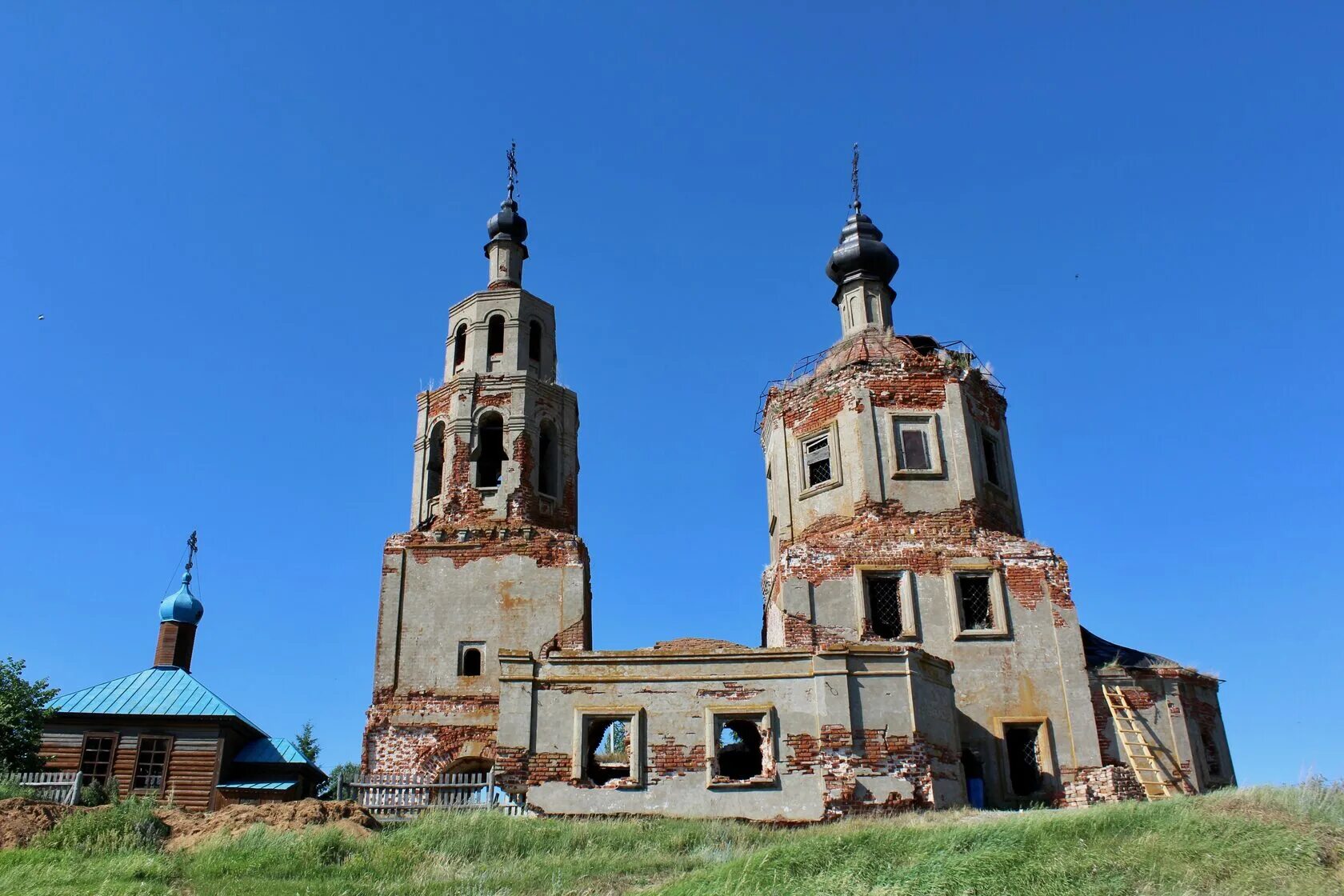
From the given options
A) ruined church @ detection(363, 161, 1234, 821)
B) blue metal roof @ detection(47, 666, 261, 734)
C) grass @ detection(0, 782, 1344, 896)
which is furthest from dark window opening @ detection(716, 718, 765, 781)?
blue metal roof @ detection(47, 666, 261, 734)

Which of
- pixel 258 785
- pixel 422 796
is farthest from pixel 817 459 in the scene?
pixel 258 785

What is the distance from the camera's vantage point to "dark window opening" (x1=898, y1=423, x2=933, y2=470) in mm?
26828

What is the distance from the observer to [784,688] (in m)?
21.6

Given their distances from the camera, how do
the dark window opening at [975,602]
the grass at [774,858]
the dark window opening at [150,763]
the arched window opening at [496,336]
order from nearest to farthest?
1. the grass at [774,858]
2. the dark window opening at [975,602]
3. the dark window opening at [150,763]
4. the arched window opening at [496,336]

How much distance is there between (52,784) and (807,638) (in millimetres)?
14774

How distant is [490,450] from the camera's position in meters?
29.7

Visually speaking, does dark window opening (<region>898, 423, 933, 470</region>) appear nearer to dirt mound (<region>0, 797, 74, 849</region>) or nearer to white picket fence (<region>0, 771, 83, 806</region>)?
dirt mound (<region>0, 797, 74, 849</region>)

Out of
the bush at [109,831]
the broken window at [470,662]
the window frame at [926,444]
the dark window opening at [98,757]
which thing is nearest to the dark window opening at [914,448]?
the window frame at [926,444]

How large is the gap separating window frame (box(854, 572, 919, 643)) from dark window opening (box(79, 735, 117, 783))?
1640 centimetres

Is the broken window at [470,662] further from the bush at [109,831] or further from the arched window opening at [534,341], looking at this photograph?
the bush at [109,831]

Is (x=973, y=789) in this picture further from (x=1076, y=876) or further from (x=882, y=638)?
(x=1076, y=876)

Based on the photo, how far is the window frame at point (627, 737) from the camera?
20984 millimetres

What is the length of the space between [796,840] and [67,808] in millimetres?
10677

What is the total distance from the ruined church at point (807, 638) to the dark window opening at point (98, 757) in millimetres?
5939
